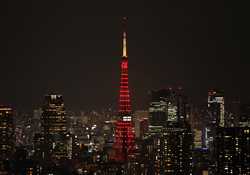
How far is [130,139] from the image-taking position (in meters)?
28.1

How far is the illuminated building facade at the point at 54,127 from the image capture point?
26.1 meters

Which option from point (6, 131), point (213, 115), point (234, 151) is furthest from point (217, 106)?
point (234, 151)

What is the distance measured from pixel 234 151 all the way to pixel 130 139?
28.5 ft

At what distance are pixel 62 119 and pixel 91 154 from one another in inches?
150

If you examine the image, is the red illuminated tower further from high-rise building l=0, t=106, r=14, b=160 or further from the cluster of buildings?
high-rise building l=0, t=106, r=14, b=160

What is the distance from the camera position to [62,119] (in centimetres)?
2928

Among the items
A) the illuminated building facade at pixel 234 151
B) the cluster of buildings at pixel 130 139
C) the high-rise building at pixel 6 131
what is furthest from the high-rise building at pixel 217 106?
the illuminated building facade at pixel 234 151

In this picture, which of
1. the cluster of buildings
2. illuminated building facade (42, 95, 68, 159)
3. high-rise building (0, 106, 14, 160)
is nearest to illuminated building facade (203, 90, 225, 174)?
the cluster of buildings

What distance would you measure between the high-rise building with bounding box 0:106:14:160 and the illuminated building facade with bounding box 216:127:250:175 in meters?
5.92

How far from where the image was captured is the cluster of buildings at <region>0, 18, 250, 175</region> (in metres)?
20.7

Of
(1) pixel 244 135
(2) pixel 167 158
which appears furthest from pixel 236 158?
(2) pixel 167 158

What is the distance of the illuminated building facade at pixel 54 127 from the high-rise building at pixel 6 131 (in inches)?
46.9

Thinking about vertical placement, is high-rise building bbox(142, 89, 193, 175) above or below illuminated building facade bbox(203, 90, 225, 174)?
below

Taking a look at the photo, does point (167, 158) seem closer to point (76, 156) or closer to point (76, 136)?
point (76, 156)
